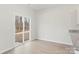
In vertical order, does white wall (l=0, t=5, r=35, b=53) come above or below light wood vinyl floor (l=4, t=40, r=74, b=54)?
above

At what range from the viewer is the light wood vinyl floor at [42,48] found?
160 cm

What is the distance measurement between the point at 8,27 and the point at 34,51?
2.22 feet

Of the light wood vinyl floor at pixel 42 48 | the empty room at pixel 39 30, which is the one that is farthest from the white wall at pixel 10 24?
the light wood vinyl floor at pixel 42 48

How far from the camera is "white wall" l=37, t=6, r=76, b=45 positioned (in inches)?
63.4

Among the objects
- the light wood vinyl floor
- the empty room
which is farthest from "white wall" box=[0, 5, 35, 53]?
the light wood vinyl floor

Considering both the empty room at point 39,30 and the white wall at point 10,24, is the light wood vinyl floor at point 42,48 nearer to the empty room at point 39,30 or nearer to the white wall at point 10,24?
the empty room at point 39,30

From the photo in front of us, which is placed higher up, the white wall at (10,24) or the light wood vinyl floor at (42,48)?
the white wall at (10,24)

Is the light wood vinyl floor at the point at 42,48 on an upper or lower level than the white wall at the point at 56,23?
lower

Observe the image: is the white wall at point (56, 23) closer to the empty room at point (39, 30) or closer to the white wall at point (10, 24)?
the empty room at point (39, 30)

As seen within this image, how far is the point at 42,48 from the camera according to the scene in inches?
66.1

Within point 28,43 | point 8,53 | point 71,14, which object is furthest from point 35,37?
point 71,14

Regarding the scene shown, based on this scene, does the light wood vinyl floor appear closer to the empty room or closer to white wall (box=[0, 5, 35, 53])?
the empty room

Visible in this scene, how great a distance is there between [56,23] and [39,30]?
0.36 meters

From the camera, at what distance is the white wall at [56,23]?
1609mm
